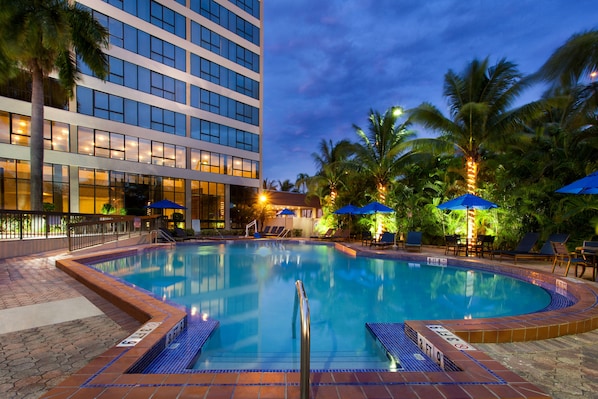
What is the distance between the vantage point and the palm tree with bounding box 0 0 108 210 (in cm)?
1199

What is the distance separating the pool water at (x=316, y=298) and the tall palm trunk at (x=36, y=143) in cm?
538

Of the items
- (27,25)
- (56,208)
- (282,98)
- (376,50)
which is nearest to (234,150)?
(56,208)

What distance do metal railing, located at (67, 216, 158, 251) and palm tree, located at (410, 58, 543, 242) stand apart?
46.9 ft

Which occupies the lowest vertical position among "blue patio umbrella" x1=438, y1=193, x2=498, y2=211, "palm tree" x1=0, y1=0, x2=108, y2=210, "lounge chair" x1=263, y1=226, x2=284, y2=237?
"lounge chair" x1=263, y1=226, x2=284, y2=237

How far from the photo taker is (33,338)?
3684 millimetres

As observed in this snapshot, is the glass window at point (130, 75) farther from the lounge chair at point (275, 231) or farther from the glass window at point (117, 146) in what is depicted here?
the lounge chair at point (275, 231)

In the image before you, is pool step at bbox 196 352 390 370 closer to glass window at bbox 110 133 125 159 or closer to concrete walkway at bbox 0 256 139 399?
concrete walkway at bbox 0 256 139 399

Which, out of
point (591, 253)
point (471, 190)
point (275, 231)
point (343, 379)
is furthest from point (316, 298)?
point (275, 231)

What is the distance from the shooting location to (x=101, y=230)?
46.2 ft

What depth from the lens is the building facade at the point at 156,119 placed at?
18.4m

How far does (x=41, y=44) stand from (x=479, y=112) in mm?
18376

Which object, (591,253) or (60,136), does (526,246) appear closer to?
(591,253)

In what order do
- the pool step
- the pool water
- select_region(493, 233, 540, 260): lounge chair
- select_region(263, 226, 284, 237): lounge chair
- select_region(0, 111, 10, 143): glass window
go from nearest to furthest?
the pool step < the pool water < select_region(493, 233, 540, 260): lounge chair < select_region(0, 111, 10, 143): glass window < select_region(263, 226, 284, 237): lounge chair

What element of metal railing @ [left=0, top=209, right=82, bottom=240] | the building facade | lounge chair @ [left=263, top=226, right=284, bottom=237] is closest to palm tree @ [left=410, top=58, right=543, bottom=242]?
lounge chair @ [left=263, top=226, right=284, bottom=237]
